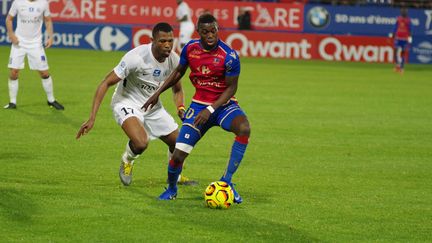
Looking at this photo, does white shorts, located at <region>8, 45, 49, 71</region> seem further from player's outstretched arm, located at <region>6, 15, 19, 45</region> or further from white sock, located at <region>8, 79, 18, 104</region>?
white sock, located at <region>8, 79, 18, 104</region>

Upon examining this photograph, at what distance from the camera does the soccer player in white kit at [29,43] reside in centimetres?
1969

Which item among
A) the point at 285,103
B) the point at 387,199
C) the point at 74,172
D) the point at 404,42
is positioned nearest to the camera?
the point at 387,199

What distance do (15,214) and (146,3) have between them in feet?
102

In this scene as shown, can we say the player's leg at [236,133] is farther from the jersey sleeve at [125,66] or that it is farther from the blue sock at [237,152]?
the jersey sleeve at [125,66]

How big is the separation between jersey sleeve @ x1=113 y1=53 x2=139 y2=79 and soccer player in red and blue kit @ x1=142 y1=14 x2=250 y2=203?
797 mm

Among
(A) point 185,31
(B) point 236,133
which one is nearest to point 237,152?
(B) point 236,133

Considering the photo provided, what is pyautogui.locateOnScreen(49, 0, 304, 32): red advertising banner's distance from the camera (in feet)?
128

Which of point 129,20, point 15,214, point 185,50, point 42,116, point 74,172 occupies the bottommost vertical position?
point 129,20

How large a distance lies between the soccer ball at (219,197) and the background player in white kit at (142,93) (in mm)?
1394

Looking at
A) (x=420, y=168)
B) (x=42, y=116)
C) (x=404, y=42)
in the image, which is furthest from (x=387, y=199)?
(x=404, y=42)

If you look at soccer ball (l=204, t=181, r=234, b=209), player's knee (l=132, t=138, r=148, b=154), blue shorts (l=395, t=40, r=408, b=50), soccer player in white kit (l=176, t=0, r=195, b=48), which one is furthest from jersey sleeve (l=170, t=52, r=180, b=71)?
blue shorts (l=395, t=40, r=408, b=50)

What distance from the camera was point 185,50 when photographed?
10578 mm

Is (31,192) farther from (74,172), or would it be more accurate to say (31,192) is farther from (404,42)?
(404,42)

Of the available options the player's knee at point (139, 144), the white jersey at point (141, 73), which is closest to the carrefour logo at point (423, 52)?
the white jersey at point (141, 73)
